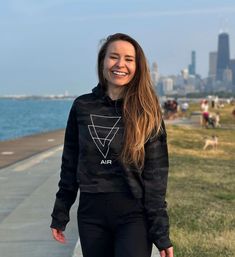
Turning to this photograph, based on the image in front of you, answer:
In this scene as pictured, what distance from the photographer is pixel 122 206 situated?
2.97 m

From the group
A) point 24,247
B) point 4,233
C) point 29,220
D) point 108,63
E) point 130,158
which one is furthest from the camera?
point 29,220

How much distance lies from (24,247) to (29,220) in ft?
3.90

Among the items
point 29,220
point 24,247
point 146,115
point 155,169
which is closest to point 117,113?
point 146,115

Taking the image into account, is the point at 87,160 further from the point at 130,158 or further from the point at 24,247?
the point at 24,247

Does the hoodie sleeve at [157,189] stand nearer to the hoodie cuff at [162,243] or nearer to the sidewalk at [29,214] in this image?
the hoodie cuff at [162,243]

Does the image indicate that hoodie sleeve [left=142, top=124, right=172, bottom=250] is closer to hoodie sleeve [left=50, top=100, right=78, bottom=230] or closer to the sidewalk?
hoodie sleeve [left=50, top=100, right=78, bottom=230]

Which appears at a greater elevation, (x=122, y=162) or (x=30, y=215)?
(x=122, y=162)

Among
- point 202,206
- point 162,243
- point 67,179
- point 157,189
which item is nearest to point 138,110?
point 157,189

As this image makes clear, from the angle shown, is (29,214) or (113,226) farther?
(29,214)

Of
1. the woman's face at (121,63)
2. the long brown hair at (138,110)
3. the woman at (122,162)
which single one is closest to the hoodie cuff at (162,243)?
the woman at (122,162)

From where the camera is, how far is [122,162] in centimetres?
296

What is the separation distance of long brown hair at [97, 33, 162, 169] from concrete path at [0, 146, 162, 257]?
247 cm

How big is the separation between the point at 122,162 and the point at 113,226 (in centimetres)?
33

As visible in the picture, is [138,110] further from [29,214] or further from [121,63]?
[29,214]
